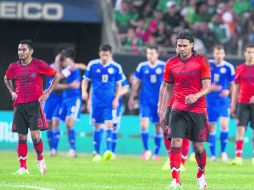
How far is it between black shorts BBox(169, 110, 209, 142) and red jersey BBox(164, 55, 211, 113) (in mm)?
Answer: 75

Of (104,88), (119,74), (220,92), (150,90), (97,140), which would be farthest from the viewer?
(150,90)

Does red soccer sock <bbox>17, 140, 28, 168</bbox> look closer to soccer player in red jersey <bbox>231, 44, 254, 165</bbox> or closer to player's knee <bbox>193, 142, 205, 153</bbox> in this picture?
player's knee <bbox>193, 142, 205, 153</bbox>

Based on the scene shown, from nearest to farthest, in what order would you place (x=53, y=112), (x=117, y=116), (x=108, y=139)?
1. (x=108, y=139)
2. (x=53, y=112)
3. (x=117, y=116)

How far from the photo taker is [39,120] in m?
16.5

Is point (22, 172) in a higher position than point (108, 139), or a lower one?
lower

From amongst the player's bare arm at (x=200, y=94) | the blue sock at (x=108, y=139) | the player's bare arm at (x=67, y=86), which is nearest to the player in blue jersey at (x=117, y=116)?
the blue sock at (x=108, y=139)

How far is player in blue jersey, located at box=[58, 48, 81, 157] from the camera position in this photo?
78.6 ft

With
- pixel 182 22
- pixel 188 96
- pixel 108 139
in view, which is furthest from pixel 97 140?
pixel 188 96

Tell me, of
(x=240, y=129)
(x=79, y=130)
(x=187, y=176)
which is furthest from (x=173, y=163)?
(x=79, y=130)

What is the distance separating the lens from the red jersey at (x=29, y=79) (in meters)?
16.5

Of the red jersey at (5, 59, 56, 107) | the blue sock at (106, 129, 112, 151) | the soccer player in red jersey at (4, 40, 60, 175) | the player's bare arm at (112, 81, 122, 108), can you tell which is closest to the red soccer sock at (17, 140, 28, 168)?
the soccer player in red jersey at (4, 40, 60, 175)

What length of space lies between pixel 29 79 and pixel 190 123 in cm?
358

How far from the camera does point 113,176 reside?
1650 cm

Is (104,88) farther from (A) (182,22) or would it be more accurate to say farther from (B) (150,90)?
(A) (182,22)
